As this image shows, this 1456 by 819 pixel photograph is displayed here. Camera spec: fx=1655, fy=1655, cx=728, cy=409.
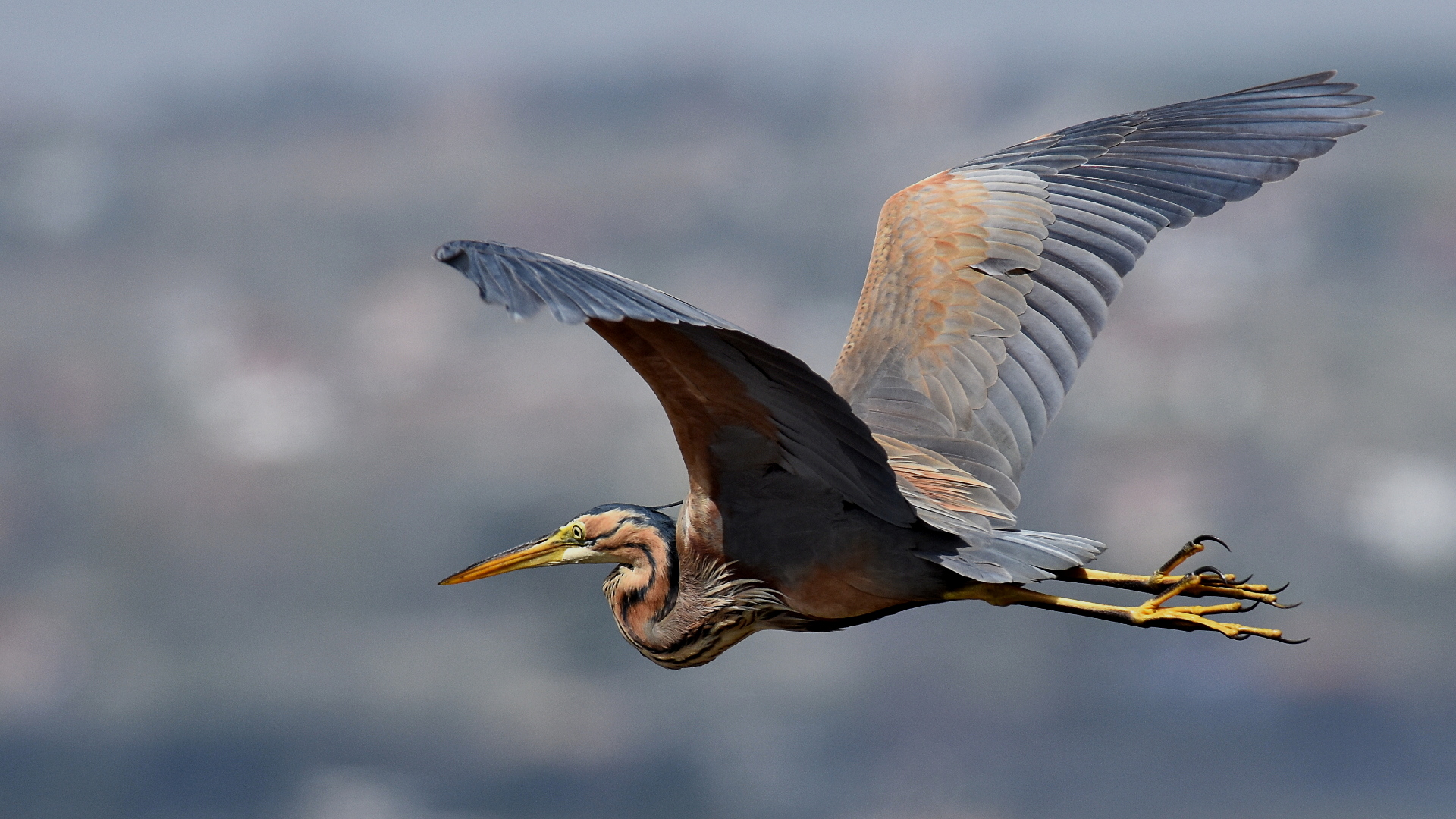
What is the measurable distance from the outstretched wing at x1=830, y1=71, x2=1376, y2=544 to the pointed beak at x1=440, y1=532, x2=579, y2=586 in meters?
1.19

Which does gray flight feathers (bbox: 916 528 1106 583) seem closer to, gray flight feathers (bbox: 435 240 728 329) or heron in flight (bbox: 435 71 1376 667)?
heron in flight (bbox: 435 71 1376 667)

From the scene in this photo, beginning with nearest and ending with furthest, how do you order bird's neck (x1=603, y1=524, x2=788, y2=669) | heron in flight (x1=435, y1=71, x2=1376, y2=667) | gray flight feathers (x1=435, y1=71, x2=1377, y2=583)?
1. gray flight feathers (x1=435, y1=71, x2=1377, y2=583)
2. heron in flight (x1=435, y1=71, x2=1376, y2=667)
3. bird's neck (x1=603, y1=524, x2=788, y2=669)

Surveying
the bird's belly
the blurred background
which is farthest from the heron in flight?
the blurred background

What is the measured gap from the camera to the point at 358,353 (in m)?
147

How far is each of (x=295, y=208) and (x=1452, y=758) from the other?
11552 centimetres

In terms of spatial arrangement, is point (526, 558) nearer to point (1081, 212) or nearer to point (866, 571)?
point (866, 571)

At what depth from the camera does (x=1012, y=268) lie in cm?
627

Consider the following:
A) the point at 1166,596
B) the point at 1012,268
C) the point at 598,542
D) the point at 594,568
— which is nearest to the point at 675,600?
the point at 598,542

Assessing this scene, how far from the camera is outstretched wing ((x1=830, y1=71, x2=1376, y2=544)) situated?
19.3 ft

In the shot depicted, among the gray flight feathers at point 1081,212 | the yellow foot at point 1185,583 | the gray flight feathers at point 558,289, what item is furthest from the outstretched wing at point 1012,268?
the gray flight feathers at point 558,289

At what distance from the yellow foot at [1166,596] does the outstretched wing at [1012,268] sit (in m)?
0.27

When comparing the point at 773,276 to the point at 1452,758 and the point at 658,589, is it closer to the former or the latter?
the point at 1452,758

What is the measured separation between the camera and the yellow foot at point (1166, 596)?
551 centimetres

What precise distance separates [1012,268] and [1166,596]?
1.38 metres
